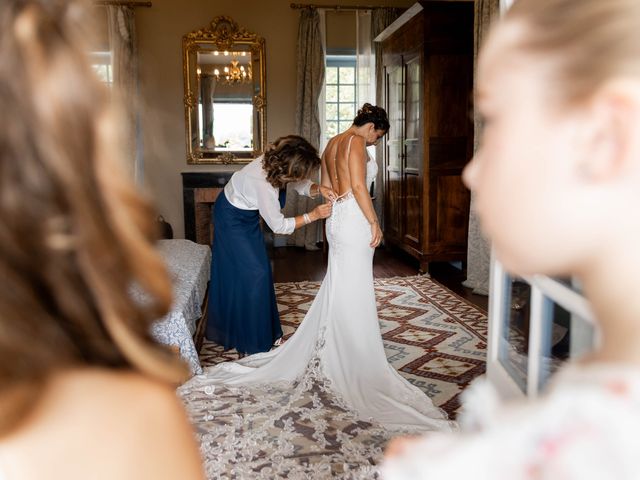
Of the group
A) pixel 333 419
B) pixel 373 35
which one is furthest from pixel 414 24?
pixel 333 419

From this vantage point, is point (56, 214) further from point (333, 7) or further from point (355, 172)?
point (333, 7)

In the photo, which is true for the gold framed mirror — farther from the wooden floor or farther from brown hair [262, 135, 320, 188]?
brown hair [262, 135, 320, 188]

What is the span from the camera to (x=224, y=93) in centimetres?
764

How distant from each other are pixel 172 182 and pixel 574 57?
25.1 feet

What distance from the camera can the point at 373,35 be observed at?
775 centimetres

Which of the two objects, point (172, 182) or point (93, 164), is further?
point (172, 182)

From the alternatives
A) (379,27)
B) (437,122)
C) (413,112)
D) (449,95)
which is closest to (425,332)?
(437,122)

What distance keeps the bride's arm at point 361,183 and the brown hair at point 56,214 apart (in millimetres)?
2685

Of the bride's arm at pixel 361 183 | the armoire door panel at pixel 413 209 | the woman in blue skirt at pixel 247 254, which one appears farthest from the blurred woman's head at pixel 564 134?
the armoire door panel at pixel 413 209

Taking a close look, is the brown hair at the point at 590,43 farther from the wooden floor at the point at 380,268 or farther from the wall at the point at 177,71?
the wall at the point at 177,71

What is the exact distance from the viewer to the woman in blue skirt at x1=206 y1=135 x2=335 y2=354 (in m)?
3.57

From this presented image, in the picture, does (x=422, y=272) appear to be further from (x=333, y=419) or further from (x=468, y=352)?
(x=333, y=419)

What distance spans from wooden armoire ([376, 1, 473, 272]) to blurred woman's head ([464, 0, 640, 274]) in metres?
5.22

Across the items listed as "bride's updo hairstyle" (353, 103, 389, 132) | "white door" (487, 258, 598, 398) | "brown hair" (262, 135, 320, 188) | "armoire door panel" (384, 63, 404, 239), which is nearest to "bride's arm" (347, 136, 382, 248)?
"bride's updo hairstyle" (353, 103, 389, 132)
